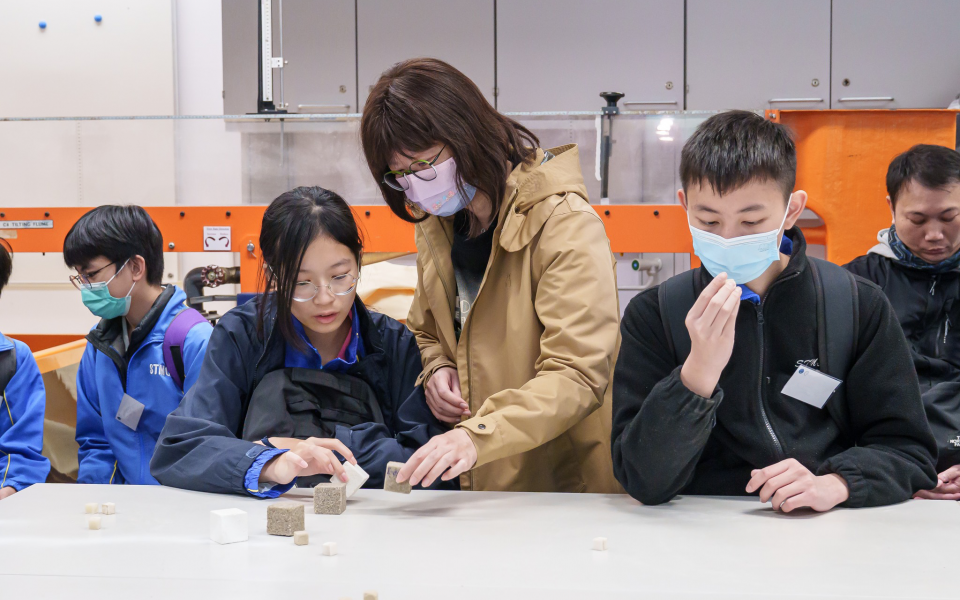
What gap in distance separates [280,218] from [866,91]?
432 centimetres

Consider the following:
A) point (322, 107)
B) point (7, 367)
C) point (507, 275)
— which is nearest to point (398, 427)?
point (507, 275)

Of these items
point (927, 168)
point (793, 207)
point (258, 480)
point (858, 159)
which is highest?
point (858, 159)

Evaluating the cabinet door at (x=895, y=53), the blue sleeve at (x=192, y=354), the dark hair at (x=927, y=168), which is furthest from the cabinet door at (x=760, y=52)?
the blue sleeve at (x=192, y=354)

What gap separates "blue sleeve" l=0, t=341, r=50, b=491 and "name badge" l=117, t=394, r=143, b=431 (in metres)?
0.22

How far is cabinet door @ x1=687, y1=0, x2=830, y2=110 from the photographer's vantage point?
4715 mm

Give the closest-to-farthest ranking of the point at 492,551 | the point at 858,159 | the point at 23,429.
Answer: the point at 492,551 < the point at 23,429 < the point at 858,159

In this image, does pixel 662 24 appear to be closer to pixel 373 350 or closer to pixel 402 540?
pixel 373 350

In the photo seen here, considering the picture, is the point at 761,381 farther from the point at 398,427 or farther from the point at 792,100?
the point at 792,100

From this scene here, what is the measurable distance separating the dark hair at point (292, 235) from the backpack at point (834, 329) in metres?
0.75

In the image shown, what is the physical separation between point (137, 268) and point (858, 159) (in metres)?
2.72

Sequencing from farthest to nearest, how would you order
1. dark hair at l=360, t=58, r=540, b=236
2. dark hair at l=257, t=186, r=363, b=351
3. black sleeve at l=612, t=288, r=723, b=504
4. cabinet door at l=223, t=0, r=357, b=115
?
1. cabinet door at l=223, t=0, r=357, b=115
2. dark hair at l=257, t=186, r=363, b=351
3. dark hair at l=360, t=58, r=540, b=236
4. black sleeve at l=612, t=288, r=723, b=504

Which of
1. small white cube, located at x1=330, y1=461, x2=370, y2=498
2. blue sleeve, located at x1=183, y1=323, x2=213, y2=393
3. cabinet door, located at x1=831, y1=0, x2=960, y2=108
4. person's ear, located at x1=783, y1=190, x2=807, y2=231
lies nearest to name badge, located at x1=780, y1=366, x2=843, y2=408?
person's ear, located at x1=783, y1=190, x2=807, y2=231

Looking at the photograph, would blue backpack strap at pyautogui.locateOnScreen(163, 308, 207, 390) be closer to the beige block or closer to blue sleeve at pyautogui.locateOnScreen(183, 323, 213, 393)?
blue sleeve at pyautogui.locateOnScreen(183, 323, 213, 393)

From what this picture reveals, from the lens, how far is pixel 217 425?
1.48 meters
